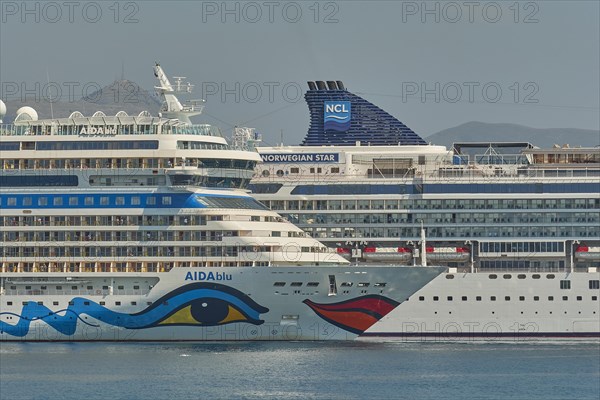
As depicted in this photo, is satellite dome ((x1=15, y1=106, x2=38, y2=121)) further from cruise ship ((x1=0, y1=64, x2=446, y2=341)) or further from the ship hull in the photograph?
the ship hull

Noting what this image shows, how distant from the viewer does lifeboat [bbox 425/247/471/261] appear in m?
61.9

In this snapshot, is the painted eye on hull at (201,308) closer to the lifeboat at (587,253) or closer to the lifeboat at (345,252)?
the lifeboat at (345,252)

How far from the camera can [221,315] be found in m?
59.2

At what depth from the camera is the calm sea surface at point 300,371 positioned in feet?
159

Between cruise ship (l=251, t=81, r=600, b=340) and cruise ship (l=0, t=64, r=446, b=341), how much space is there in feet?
6.79

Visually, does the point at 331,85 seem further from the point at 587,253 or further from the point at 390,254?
the point at 587,253

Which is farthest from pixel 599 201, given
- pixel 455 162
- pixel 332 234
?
pixel 332 234

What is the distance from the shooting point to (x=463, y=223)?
62.4m

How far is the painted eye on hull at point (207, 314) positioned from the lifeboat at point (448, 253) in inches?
298

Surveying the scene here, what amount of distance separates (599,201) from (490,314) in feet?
21.3

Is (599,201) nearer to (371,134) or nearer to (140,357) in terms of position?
(371,134)

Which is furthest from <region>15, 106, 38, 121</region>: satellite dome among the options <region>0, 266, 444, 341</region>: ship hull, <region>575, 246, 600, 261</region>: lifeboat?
A: <region>575, 246, 600, 261</region>: lifeboat

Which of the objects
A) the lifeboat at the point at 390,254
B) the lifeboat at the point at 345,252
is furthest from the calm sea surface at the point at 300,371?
the lifeboat at the point at 345,252

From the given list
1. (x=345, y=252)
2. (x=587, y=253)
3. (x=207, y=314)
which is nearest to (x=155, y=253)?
(x=207, y=314)
